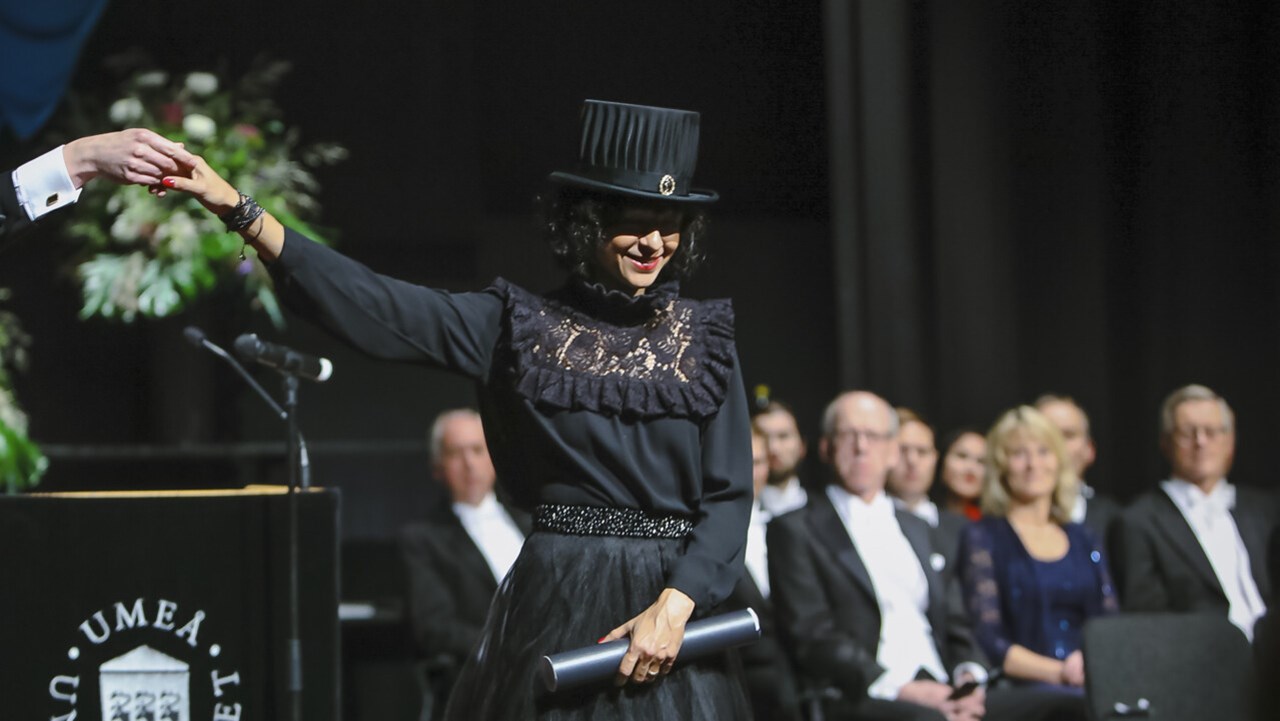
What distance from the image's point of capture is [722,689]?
2.77 metres

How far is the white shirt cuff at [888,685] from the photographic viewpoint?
5051 mm

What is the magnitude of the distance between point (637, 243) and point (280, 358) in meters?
1.16

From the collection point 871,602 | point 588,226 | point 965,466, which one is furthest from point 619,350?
point 965,466

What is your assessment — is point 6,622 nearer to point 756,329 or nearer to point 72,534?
point 72,534

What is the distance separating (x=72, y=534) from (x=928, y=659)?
299cm

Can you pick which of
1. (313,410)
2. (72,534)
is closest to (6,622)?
(72,534)

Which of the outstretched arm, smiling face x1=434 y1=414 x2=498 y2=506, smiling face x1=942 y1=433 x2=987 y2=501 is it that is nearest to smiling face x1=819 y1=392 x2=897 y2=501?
smiling face x1=942 y1=433 x2=987 y2=501

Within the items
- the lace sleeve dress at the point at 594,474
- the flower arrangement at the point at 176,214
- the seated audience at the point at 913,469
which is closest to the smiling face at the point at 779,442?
the seated audience at the point at 913,469

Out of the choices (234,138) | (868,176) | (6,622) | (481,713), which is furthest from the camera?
(868,176)

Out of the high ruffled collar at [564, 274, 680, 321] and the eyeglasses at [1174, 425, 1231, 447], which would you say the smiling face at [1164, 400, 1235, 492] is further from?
the high ruffled collar at [564, 274, 680, 321]

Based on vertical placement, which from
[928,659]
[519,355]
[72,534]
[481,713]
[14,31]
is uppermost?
[14,31]

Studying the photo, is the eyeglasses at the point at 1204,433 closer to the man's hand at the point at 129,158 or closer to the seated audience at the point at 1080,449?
the seated audience at the point at 1080,449

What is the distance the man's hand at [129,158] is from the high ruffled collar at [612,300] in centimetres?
73

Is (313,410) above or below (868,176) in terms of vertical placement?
below
